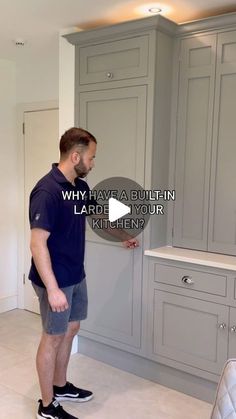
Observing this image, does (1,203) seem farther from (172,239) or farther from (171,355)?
(171,355)

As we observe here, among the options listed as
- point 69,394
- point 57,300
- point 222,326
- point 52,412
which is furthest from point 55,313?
point 222,326

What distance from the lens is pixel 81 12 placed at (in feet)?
8.59

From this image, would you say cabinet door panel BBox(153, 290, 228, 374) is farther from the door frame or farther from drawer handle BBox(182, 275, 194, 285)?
the door frame

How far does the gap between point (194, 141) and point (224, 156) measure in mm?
229

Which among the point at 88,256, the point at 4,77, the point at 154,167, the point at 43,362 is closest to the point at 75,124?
the point at 154,167

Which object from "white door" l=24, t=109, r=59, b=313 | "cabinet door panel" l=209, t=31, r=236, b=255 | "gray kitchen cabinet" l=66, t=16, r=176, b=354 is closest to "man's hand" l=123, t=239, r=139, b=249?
"gray kitchen cabinet" l=66, t=16, r=176, b=354

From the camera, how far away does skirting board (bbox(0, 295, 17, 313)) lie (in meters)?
4.07

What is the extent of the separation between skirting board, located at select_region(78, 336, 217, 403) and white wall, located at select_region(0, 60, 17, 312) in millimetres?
1246

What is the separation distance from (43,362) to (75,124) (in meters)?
1.62

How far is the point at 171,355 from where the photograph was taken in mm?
2652

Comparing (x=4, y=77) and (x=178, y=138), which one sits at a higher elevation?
(x=4, y=77)

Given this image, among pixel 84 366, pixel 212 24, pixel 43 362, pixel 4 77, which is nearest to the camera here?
pixel 43 362

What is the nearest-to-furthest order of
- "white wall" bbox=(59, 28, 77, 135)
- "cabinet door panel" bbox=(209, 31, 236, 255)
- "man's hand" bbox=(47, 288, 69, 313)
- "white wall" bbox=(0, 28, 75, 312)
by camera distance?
1. "man's hand" bbox=(47, 288, 69, 313)
2. "cabinet door panel" bbox=(209, 31, 236, 255)
3. "white wall" bbox=(59, 28, 77, 135)
4. "white wall" bbox=(0, 28, 75, 312)

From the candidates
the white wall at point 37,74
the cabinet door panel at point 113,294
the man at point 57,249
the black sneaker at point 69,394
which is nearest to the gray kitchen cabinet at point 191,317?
the cabinet door panel at point 113,294
